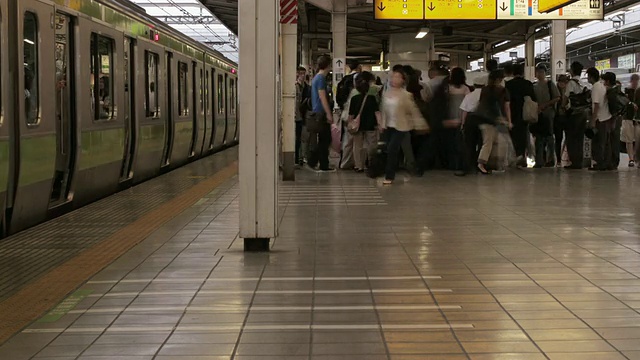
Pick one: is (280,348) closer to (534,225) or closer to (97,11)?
(534,225)

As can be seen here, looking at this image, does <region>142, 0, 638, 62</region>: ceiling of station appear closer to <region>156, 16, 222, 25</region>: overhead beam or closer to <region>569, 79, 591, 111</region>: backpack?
<region>156, 16, 222, 25</region>: overhead beam

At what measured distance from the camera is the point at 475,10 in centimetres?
1648

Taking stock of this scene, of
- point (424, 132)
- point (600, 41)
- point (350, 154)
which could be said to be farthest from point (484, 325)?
point (600, 41)

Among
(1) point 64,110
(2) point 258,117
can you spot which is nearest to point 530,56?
(1) point 64,110

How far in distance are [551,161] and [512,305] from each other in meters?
10.4

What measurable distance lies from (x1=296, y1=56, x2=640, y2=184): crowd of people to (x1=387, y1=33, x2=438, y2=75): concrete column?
11464 mm

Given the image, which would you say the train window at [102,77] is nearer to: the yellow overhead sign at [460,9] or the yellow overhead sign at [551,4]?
the yellow overhead sign at [551,4]

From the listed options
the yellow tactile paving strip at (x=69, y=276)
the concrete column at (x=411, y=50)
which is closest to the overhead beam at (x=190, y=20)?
the concrete column at (x=411, y=50)

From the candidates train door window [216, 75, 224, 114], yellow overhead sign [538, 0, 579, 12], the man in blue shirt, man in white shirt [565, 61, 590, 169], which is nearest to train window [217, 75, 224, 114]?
train door window [216, 75, 224, 114]

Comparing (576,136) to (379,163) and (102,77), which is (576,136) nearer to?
(379,163)

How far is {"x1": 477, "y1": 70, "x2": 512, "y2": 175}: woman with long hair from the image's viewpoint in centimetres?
1268

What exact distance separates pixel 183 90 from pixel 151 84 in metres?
2.82

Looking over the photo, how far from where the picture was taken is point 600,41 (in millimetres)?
29062

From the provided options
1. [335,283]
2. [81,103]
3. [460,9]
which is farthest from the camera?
[460,9]
